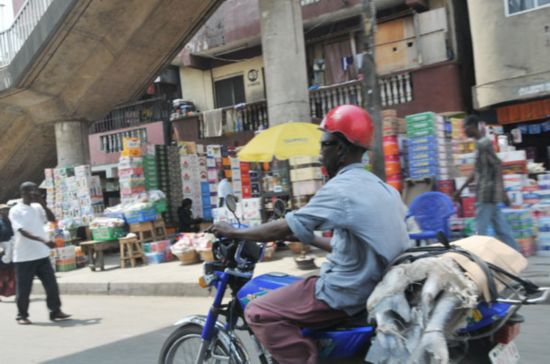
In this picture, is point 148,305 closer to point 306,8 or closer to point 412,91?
point 412,91

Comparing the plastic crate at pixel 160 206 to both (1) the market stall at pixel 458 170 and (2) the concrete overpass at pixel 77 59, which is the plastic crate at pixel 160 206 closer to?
(2) the concrete overpass at pixel 77 59

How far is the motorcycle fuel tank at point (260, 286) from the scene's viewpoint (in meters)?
2.72

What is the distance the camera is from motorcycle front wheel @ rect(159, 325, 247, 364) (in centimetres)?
295

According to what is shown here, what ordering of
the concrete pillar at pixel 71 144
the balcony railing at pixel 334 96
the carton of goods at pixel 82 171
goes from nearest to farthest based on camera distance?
the carton of goods at pixel 82 171 < the concrete pillar at pixel 71 144 < the balcony railing at pixel 334 96

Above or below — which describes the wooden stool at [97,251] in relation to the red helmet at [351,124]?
below

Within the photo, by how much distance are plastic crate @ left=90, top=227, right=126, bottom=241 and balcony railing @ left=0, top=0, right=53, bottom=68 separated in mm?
4914

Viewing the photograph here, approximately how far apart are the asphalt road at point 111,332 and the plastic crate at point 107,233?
9.59ft

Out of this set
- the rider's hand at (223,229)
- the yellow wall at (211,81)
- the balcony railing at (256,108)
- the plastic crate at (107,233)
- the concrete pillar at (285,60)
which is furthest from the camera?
the yellow wall at (211,81)

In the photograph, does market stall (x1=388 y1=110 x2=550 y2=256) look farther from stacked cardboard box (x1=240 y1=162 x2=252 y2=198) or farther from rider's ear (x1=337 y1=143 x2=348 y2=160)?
rider's ear (x1=337 y1=143 x2=348 y2=160)

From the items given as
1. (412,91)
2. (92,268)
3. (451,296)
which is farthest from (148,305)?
(412,91)

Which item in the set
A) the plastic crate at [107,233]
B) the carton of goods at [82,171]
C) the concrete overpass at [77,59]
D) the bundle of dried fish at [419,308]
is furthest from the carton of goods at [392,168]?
the carton of goods at [82,171]

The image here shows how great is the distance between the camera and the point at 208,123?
1730 cm

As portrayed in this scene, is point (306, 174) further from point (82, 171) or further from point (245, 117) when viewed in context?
point (245, 117)

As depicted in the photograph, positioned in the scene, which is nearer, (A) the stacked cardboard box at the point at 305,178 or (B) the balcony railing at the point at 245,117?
(A) the stacked cardboard box at the point at 305,178
